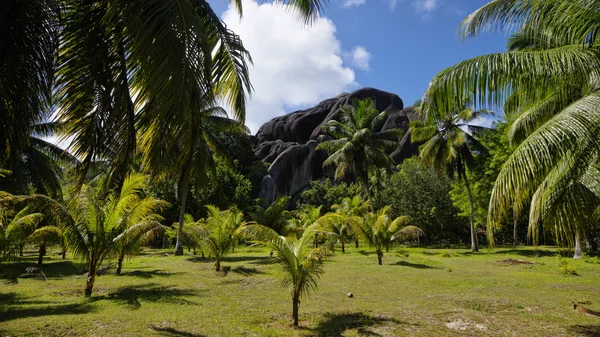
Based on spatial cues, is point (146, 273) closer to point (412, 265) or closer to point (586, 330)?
point (412, 265)

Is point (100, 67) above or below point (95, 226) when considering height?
above

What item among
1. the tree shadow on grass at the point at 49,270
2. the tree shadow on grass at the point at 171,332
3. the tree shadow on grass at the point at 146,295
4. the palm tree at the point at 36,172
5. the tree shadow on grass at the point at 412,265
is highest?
the palm tree at the point at 36,172

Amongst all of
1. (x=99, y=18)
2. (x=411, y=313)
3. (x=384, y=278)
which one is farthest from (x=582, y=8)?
(x=384, y=278)

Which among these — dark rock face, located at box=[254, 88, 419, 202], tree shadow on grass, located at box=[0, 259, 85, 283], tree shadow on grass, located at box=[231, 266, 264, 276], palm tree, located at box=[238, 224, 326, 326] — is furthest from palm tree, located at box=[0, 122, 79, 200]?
dark rock face, located at box=[254, 88, 419, 202]

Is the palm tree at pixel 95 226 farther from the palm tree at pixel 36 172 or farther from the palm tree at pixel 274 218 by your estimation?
the palm tree at pixel 274 218

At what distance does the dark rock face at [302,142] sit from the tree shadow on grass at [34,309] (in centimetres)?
2890

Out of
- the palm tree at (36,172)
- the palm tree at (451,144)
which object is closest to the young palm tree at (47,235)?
the palm tree at (36,172)

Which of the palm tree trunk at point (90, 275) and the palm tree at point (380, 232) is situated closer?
the palm tree trunk at point (90, 275)

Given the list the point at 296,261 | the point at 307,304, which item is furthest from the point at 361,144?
the point at 296,261

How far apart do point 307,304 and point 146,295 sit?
12.3 feet

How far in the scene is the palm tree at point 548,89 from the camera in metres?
4.65

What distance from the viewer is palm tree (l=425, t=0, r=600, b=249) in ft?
15.3

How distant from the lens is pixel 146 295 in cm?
865

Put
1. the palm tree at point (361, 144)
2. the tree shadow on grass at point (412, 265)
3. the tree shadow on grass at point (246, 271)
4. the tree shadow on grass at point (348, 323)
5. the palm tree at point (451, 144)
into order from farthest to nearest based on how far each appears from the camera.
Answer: the palm tree at point (361, 144), the palm tree at point (451, 144), the tree shadow on grass at point (412, 265), the tree shadow on grass at point (246, 271), the tree shadow on grass at point (348, 323)
